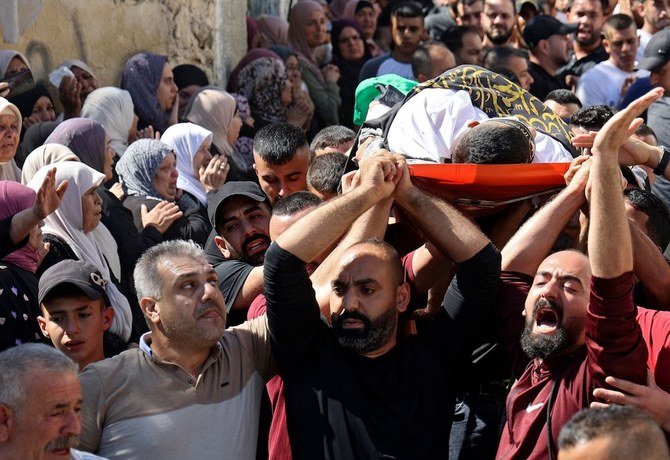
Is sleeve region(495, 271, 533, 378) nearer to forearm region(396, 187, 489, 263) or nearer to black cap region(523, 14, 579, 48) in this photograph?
forearm region(396, 187, 489, 263)

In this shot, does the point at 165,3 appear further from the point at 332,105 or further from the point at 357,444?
the point at 357,444

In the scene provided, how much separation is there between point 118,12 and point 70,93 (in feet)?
4.20

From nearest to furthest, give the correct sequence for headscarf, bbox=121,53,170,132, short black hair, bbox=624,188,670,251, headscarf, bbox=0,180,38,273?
short black hair, bbox=624,188,670,251 < headscarf, bbox=0,180,38,273 < headscarf, bbox=121,53,170,132

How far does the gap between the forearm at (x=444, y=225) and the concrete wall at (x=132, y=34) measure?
4.11 m

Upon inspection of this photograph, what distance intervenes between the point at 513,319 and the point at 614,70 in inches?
226

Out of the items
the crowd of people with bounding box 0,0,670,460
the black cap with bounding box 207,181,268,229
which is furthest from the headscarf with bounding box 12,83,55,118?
the black cap with bounding box 207,181,268,229

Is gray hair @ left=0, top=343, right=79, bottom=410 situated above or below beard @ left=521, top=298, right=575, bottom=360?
above

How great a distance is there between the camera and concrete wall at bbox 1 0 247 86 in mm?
8055

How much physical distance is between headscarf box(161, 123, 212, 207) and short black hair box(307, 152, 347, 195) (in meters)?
2.03

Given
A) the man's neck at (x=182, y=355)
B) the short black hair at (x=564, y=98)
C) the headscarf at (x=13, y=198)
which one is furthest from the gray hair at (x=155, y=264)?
the short black hair at (x=564, y=98)

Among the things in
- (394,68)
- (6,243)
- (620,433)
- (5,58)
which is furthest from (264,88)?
(620,433)

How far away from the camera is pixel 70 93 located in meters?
7.80

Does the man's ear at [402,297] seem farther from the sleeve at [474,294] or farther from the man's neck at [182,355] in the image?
the man's neck at [182,355]

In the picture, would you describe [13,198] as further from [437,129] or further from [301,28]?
[301,28]
